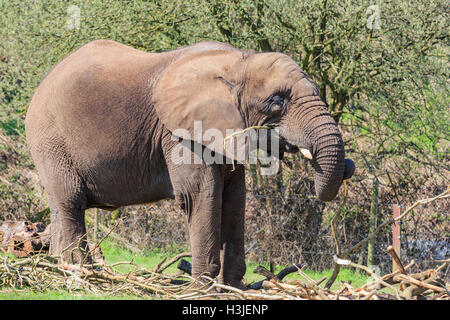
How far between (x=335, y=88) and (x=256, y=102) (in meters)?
4.33

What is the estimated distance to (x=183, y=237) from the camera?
13.4m

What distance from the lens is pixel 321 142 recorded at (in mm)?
7605

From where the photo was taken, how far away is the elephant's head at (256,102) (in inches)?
301

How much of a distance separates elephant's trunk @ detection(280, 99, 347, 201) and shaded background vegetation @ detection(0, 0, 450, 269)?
3860mm

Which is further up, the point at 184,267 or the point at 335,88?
the point at 335,88

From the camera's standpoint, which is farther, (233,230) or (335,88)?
(335,88)

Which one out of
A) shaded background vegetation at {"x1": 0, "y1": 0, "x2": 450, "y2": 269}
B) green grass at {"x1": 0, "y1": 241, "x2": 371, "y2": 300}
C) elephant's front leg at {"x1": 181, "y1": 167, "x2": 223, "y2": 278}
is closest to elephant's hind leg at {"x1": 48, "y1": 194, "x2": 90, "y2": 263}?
green grass at {"x1": 0, "y1": 241, "x2": 371, "y2": 300}

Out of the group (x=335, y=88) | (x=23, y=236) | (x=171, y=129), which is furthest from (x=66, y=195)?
(x=335, y=88)

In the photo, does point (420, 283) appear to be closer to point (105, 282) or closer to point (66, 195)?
point (105, 282)

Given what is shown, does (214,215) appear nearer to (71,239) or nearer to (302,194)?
(71,239)

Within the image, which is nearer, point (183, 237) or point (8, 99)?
point (183, 237)

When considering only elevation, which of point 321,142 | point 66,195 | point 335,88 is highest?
point 335,88

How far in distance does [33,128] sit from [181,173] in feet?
6.33
